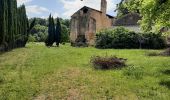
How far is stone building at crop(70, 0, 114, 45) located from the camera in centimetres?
6244

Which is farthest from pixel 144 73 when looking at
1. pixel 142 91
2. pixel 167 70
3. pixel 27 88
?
pixel 27 88

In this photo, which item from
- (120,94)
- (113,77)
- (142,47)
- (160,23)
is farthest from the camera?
(142,47)

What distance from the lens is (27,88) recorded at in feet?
47.3

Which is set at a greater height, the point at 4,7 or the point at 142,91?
the point at 4,7

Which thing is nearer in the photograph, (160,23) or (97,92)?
(97,92)

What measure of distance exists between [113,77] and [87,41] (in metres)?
43.2

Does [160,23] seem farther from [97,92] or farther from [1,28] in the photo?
[1,28]

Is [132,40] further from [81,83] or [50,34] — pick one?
[81,83]

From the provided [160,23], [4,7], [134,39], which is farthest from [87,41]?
[160,23]

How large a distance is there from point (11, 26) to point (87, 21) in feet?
88.1

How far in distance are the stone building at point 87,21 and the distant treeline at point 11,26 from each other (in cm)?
1559

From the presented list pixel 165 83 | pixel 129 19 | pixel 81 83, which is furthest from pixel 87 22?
pixel 81 83

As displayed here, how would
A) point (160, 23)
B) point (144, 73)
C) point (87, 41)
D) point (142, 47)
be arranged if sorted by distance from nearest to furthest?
point (144, 73)
point (160, 23)
point (142, 47)
point (87, 41)

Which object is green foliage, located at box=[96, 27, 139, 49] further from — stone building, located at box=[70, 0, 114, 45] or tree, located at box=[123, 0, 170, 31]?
tree, located at box=[123, 0, 170, 31]
